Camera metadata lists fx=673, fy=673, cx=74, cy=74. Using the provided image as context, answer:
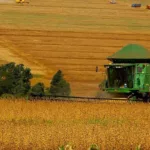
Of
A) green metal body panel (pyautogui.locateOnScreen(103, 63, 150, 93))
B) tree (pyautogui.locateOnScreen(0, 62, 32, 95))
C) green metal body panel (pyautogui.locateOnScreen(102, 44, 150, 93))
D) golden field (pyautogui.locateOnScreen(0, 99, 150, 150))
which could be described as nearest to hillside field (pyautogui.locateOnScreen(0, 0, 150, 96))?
tree (pyautogui.locateOnScreen(0, 62, 32, 95))

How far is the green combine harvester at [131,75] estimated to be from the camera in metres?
31.7

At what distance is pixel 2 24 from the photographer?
230 ft

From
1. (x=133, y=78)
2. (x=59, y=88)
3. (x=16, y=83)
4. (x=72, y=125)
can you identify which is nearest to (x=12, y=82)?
(x=16, y=83)

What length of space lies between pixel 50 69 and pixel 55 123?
34698 millimetres

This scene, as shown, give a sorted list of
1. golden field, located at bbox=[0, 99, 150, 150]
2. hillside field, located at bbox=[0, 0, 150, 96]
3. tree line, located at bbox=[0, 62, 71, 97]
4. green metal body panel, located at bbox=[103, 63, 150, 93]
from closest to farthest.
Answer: golden field, located at bbox=[0, 99, 150, 150], green metal body panel, located at bbox=[103, 63, 150, 93], tree line, located at bbox=[0, 62, 71, 97], hillside field, located at bbox=[0, 0, 150, 96]

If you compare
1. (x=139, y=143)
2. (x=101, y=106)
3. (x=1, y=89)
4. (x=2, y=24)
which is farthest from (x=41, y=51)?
(x=139, y=143)

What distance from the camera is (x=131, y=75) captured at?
3184cm

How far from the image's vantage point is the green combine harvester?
31672mm

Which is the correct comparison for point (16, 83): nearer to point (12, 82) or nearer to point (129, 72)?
point (12, 82)

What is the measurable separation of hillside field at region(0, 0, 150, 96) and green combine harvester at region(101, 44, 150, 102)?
30.8 feet

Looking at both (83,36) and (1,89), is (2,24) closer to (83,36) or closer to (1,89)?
(83,36)

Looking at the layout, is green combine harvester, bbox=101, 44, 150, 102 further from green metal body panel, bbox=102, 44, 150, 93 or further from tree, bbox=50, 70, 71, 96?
tree, bbox=50, 70, 71, 96

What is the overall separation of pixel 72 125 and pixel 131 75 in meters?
14.5

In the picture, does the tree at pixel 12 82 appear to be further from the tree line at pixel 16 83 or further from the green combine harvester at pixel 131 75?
the green combine harvester at pixel 131 75
